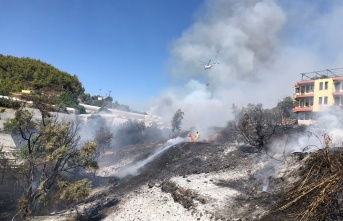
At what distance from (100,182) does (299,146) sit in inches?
662

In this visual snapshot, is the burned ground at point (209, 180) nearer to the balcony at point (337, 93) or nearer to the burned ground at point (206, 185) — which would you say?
the burned ground at point (206, 185)

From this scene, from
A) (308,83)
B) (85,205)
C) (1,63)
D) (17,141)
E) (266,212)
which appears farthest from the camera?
(1,63)

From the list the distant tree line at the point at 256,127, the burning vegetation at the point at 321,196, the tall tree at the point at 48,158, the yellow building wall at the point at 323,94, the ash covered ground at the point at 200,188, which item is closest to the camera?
the burning vegetation at the point at 321,196

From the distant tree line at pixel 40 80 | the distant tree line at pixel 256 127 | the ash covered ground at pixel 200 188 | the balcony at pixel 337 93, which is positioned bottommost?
the ash covered ground at pixel 200 188

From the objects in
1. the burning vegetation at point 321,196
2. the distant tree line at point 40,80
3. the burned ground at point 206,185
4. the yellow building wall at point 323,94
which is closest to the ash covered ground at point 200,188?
the burned ground at point 206,185

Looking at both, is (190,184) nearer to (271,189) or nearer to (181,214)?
(181,214)

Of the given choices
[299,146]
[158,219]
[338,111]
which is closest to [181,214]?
[158,219]

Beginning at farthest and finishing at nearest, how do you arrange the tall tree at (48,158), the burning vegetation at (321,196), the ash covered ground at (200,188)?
1. the tall tree at (48,158)
2. the ash covered ground at (200,188)
3. the burning vegetation at (321,196)

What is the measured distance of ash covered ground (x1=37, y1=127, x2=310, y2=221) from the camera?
1669cm

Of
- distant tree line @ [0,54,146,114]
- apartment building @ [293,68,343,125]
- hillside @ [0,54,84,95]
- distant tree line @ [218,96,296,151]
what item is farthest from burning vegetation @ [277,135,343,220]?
hillside @ [0,54,84,95]

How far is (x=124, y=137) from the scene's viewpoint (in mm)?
54906

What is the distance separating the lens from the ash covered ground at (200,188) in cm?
1669

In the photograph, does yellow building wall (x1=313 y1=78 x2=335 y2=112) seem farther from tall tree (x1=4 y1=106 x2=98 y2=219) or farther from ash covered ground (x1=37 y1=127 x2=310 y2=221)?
tall tree (x1=4 y1=106 x2=98 y2=219)

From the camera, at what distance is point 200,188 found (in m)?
19.6
